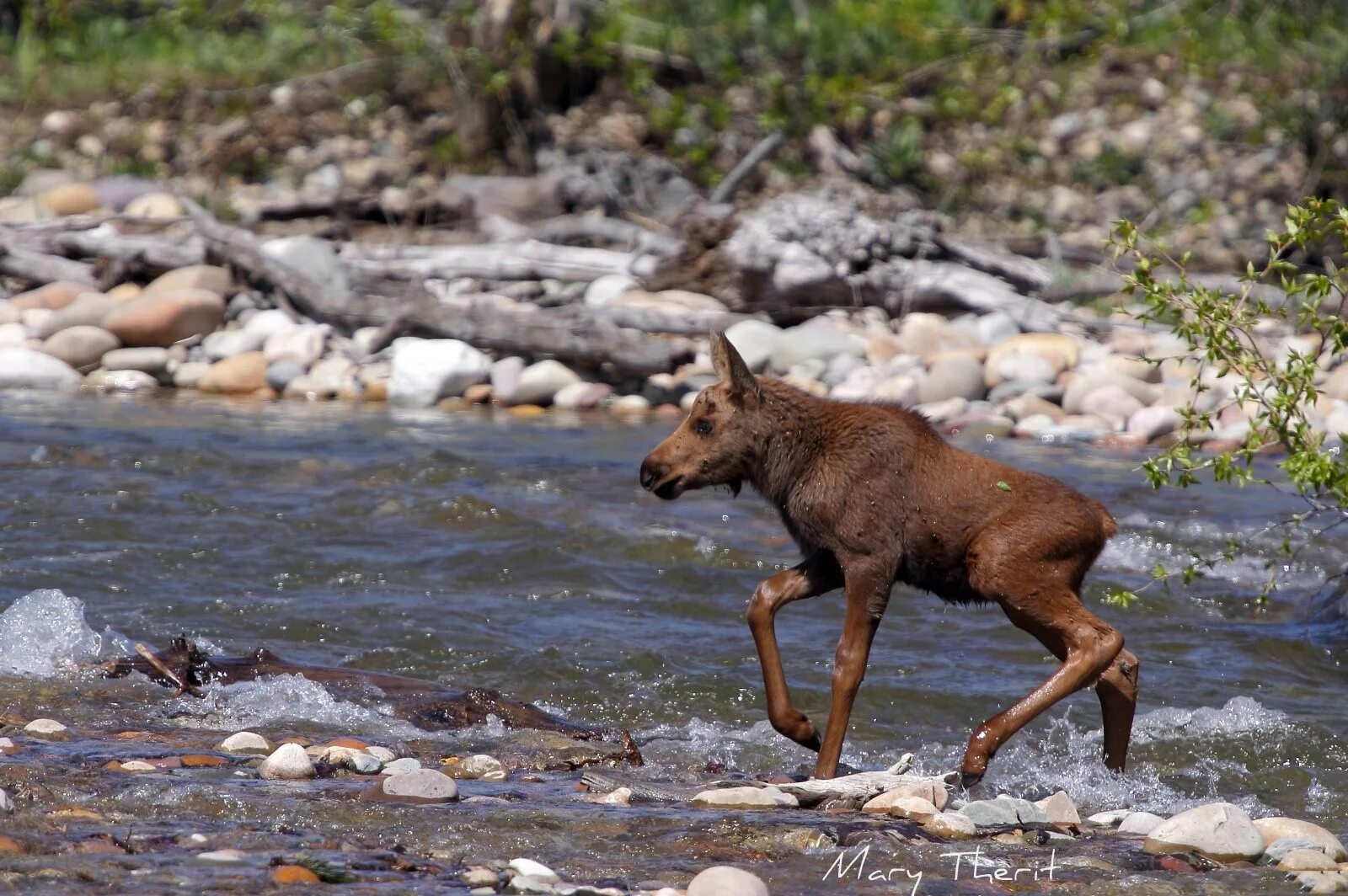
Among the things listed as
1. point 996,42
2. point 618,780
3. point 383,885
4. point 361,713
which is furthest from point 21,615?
point 996,42

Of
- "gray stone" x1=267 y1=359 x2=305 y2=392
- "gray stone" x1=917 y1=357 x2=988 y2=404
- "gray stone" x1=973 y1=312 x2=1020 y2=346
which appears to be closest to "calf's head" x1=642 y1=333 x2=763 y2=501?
"gray stone" x1=917 y1=357 x2=988 y2=404

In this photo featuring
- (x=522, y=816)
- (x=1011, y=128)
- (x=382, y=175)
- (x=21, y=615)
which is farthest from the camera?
(x=1011, y=128)

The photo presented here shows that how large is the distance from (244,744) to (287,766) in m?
0.46

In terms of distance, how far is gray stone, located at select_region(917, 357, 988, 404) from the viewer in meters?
14.0

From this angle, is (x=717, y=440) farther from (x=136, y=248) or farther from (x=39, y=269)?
(x=39, y=269)

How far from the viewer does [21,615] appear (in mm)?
6789

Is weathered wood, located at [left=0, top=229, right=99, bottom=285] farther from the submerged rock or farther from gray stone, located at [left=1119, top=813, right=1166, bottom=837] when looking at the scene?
gray stone, located at [left=1119, top=813, right=1166, bottom=837]

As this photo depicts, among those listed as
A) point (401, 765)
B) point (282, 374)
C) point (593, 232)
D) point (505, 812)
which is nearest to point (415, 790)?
point (505, 812)

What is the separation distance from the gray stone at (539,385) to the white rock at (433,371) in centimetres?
45

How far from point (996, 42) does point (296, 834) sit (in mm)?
18752

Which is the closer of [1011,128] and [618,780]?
[618,780]

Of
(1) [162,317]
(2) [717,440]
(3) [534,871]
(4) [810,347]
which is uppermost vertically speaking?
(2) [717,440]

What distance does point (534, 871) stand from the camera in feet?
13.4

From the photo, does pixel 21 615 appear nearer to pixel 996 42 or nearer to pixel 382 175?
pixel 382 175
